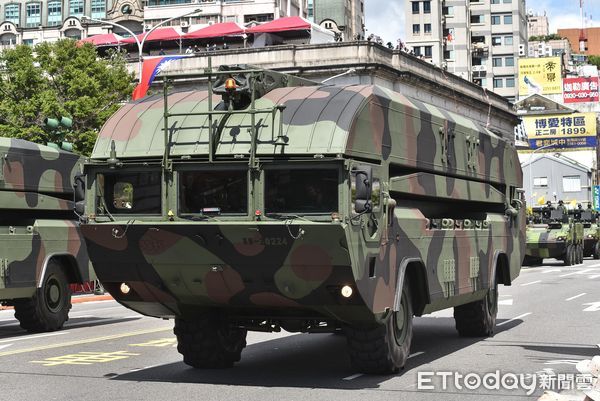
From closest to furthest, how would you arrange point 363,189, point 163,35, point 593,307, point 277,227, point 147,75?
point 363,189 → point 277,227 → point 593,307 → point 147,75 → point 163,35

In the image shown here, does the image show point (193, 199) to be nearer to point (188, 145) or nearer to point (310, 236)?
point (188, 145)

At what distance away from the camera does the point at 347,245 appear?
36.5ft

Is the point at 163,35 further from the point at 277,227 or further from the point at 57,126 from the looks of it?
the point at 277,227

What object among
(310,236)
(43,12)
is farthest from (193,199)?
(43,12)

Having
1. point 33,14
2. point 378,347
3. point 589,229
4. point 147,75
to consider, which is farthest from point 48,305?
point 33,14

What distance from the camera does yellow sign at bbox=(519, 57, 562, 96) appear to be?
117000 mm

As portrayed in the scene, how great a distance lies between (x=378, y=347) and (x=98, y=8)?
13545 centimetres

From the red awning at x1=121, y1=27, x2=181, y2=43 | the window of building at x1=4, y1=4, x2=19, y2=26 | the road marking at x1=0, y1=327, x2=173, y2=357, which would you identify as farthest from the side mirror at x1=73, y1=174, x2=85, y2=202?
the window of building at x1=4, y1=4, x2=19, y2=26

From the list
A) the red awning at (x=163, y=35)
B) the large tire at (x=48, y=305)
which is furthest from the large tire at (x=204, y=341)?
the red awning at (x=163, y=35)

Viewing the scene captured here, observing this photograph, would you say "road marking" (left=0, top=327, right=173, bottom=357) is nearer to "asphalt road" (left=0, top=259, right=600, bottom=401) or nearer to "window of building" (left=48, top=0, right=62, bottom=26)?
"asphalt road" (left=0, top=259, right=600, bottom=401)

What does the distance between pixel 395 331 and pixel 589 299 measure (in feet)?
49.0

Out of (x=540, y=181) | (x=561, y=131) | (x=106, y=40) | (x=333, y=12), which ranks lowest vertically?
(x=540, y=181)

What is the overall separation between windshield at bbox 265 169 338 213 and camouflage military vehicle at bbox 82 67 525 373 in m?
0.01

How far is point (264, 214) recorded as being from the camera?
37.6ft
